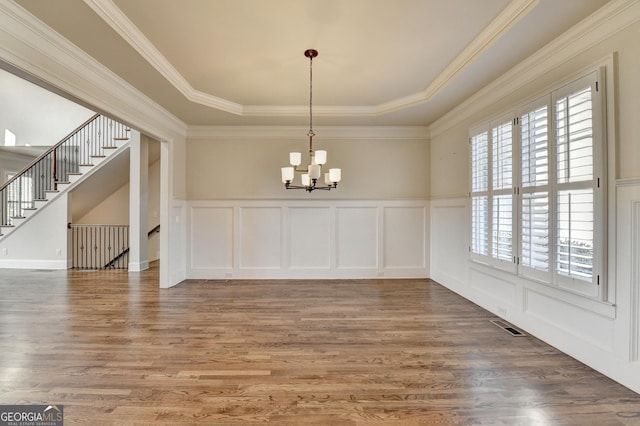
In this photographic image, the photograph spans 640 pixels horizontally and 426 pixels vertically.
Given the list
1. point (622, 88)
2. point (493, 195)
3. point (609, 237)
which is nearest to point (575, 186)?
point (609, 237)

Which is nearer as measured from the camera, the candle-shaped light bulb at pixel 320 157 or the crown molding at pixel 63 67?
the crown molding at pixel 63 67

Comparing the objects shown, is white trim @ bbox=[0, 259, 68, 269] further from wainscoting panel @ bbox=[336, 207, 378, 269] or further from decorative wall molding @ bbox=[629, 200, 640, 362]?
decorative wall molding @ bbox=[629, 200, 640, 362]

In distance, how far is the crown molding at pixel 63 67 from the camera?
2.27 meters

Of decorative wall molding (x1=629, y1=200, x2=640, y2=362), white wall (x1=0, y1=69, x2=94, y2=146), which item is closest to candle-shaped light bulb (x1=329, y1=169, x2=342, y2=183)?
decorative wall molding (x1=629, y1=200, x2=640, y2=362)

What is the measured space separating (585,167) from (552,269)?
3.27ft

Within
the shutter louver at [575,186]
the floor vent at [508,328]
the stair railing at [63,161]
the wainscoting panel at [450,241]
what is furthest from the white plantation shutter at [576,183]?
the stair railing at [63,161]

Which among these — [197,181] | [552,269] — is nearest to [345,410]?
[552,269]

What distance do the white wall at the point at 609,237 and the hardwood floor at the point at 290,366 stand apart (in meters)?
0.20

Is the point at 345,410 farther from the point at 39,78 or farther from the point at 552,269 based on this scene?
the point at 39,78

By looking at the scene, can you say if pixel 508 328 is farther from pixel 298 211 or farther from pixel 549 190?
pixel 298 211

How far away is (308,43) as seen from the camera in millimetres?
3051

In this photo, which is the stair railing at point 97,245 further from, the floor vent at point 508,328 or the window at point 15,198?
the floor vent at point 508,328

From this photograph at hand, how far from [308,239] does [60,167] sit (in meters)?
6.66

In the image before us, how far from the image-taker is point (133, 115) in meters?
3.94
